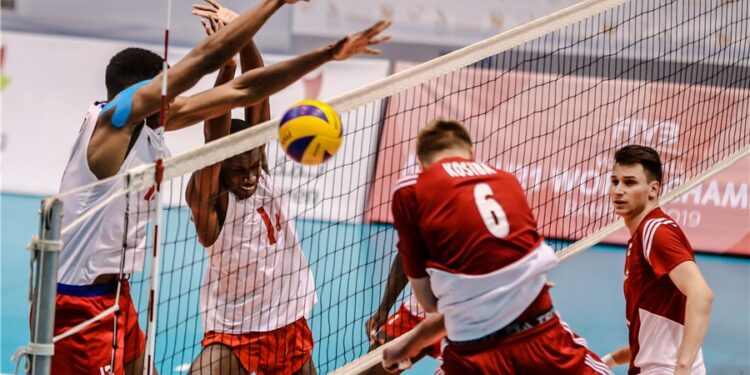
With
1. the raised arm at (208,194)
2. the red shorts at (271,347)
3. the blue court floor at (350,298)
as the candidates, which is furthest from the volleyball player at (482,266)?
the blue court floor at (350,298)

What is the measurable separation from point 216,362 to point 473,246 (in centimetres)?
192

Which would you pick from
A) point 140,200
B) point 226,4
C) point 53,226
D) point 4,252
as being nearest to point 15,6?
point 226,4

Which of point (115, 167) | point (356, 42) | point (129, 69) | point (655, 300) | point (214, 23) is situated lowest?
point (655, 300)

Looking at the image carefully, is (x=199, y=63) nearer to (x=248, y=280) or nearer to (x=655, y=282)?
(x=248, y=280)

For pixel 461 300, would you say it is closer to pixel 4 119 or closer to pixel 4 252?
pixel 4 252

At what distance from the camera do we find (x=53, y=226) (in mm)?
3896

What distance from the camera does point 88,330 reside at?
15.7ft

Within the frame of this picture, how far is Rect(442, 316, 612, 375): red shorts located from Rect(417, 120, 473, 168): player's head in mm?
756

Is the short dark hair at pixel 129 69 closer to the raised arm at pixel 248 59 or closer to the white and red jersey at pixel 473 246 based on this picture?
the raised arm at pixel 248 59

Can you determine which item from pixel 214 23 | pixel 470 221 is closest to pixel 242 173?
pixel 214 23

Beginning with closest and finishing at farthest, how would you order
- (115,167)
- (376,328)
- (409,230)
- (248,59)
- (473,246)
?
(473,246) → (409,230) → (115,167) → (376,328) → (248,59)

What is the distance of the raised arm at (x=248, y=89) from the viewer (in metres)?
4.76

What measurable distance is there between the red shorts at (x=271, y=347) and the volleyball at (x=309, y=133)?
4.52ft

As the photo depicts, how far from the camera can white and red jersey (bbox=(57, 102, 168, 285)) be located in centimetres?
470
